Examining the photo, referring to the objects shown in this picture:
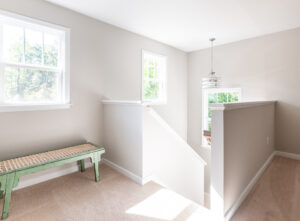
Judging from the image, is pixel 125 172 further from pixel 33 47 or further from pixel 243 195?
pixel 33 47

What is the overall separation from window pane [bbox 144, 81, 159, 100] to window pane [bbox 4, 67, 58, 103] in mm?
1992

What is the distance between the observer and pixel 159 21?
3.13 meters

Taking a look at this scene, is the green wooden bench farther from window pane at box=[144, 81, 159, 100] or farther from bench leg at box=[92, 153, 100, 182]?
window pane at box=[144, 81, 159, 100]

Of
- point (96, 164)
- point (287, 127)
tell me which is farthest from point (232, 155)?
point (287, 127)

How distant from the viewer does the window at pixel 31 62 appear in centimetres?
225

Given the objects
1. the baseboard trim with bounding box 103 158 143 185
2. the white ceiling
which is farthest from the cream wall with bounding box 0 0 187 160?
the baseboard trim with bounding box 103 158 143 185

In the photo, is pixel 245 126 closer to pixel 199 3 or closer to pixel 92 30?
pixel 199 3

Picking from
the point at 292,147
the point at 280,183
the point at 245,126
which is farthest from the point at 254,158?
the point at 292,147

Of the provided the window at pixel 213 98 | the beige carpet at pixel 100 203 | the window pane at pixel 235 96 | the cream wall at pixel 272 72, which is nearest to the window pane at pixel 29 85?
the beige carpet at pixel 100 203

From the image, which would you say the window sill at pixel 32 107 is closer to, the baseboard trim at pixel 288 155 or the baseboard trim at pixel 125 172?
the baseboard trim at pixel 125 172

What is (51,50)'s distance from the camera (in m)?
2.62

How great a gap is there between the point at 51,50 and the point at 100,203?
230cm

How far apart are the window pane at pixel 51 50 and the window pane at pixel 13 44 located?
0.29 m

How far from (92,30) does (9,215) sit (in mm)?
2798
